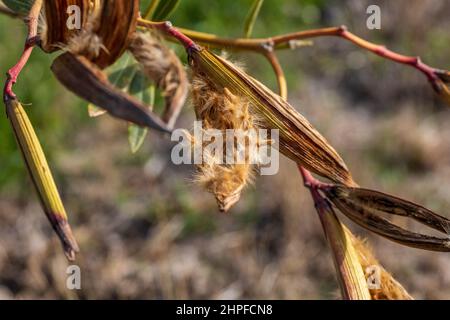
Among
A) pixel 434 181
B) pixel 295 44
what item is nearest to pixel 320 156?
pixel 295 44

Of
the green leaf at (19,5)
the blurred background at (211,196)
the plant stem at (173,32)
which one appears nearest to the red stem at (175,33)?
the plant stem at (173,32)

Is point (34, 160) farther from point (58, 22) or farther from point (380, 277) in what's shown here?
point (380, 277)

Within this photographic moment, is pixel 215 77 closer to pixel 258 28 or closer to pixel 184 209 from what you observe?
pixel 184 209

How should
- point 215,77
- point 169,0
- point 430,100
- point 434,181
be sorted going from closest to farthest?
1. point 215,77
2. point 169,0
3. point 434,181
4. point 430,100

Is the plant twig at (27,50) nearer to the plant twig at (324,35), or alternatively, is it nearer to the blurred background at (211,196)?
the plant twig at (324,35)

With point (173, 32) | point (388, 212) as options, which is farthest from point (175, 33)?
point (388, 212)

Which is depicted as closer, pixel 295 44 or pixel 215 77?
pixel 215 77
